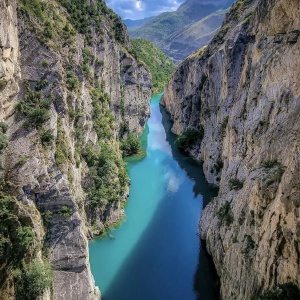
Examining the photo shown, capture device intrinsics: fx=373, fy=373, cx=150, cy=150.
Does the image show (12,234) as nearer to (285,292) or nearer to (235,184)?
(285,292)

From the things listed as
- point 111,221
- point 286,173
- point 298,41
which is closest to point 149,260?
point 111,221

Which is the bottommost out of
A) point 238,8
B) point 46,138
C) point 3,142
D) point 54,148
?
point 54,148

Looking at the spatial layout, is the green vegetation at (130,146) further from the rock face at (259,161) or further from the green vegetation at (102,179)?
the green vegetation at (102,179)

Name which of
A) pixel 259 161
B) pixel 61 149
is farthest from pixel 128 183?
pixel 259 161

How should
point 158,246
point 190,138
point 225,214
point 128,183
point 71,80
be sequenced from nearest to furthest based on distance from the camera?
point 225,214 < point 158,246 < point 71,80 < point 128,183 < point 190,138

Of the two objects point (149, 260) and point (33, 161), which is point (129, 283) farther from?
point (33, 161)

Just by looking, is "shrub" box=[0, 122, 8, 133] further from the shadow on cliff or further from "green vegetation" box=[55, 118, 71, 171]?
the shadow on cliff

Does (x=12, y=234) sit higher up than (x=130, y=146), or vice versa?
(x=12, y=234)

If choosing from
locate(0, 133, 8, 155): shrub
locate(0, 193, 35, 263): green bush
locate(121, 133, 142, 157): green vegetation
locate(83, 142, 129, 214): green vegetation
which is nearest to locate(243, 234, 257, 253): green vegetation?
locate(0, 193, 35, 263): green bush
